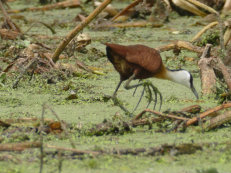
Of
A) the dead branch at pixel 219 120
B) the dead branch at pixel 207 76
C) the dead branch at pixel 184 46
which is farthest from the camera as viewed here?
the dead branch at pixel 184 46

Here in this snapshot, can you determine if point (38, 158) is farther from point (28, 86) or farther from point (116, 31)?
point (116, 31)

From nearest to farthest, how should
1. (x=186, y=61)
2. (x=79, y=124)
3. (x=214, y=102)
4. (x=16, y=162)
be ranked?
(x=16, y=162) → (x=79, y=124) → (x=214, y=102) → (x=186, y=61)

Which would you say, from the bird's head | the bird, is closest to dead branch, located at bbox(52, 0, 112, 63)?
the bird

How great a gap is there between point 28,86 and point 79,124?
3.91 ft

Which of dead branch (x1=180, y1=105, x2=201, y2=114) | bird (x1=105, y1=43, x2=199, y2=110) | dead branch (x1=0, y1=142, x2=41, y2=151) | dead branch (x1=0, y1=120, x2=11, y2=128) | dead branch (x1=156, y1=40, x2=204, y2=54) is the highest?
dead branch (x1=156, y1=40, x2=204, y2=54)

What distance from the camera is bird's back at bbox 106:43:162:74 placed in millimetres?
3107

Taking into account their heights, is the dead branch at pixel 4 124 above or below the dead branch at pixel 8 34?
below

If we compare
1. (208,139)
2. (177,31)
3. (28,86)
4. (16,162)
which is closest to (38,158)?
(16,162)

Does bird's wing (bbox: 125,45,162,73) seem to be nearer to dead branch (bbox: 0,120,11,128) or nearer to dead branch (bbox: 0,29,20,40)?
dead branch (bbox: 0,120,11,128)

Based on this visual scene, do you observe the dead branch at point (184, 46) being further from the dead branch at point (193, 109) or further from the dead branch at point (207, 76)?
the dead branch at point (193, 109)

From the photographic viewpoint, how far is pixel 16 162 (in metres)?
2.16

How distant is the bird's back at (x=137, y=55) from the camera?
3.11 metres

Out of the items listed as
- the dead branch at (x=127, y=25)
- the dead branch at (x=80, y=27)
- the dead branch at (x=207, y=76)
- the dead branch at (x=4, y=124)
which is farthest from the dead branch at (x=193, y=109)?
the dead branch at (x=127, y=25)

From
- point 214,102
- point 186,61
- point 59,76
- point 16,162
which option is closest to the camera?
point 16,162
